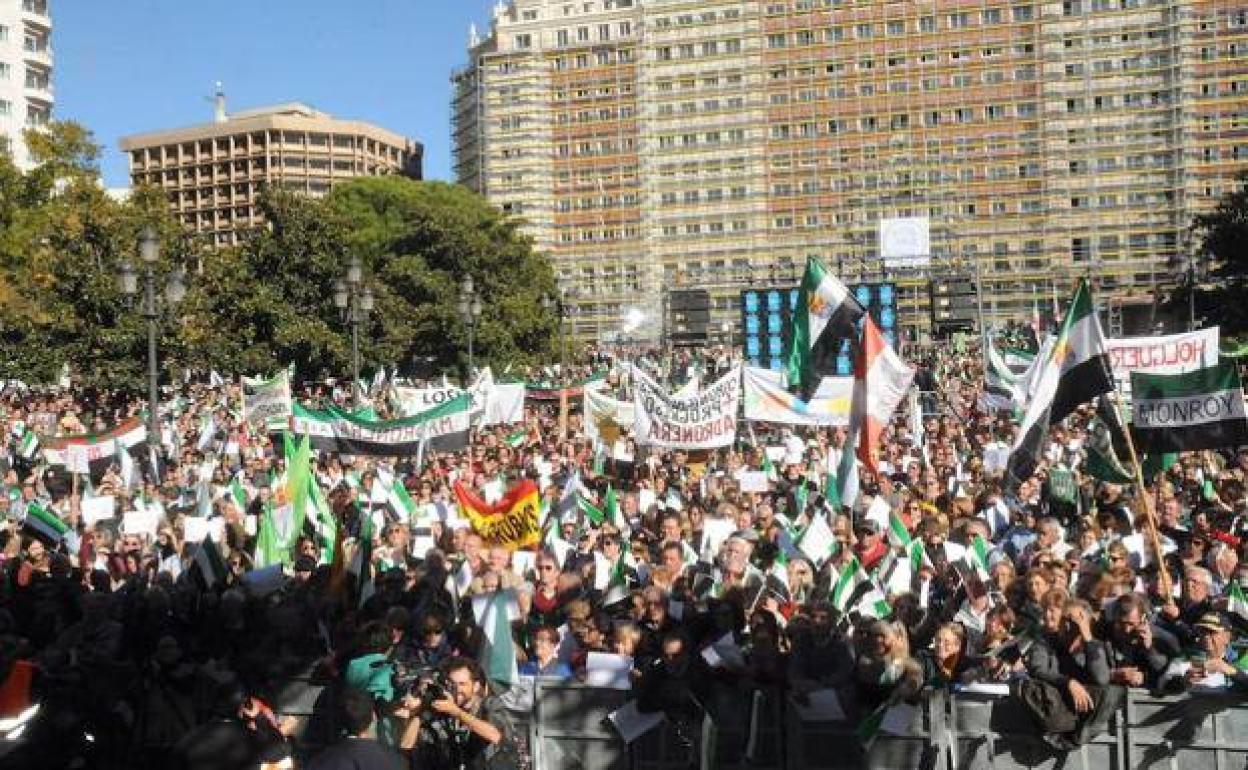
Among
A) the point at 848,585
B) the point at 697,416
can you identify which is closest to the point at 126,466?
the point at 697,416

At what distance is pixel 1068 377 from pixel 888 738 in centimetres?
471

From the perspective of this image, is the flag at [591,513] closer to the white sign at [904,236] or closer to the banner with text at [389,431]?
the banner with text at [389,431]

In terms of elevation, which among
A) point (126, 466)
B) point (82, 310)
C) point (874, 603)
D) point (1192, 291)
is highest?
point (1192, 291)

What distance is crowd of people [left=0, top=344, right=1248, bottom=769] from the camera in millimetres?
7531

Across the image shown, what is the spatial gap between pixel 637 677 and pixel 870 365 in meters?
6.14

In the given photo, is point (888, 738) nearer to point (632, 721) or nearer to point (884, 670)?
point (884, 670)

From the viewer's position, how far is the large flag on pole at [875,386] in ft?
44.3

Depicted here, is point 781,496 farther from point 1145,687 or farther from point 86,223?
point 86,223

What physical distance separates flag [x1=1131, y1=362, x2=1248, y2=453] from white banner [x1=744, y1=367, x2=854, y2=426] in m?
6.06

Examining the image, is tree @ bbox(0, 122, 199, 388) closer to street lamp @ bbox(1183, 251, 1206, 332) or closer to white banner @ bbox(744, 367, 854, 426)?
white banner @ bbox(744, 367, 854, 426)

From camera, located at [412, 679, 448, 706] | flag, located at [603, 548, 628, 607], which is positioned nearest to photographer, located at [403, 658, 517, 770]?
camera, located at [412, 679, 448, 706]

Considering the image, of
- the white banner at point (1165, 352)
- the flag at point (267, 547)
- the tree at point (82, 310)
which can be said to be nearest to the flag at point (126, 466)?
the flag at point (267, 547)

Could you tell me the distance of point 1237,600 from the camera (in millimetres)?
9273

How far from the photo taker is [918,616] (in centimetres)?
953
